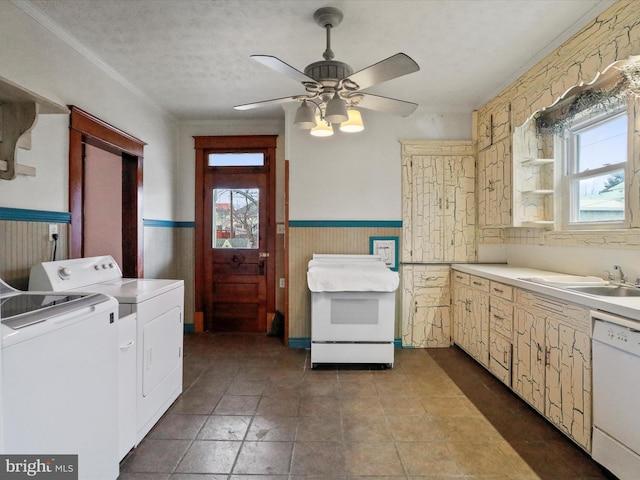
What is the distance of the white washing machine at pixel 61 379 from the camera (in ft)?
3.42

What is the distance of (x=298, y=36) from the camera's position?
2.25 metres

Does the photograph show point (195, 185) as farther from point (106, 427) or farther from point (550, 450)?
point (550, 450)

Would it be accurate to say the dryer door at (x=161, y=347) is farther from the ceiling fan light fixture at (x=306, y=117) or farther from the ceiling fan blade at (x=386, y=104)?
the ceiling fan blade at (x=386, y=104)

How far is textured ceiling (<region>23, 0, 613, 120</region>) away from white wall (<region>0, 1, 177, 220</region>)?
11 centimetres

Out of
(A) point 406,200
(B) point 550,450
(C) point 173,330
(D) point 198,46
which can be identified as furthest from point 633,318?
(D) point 198,46

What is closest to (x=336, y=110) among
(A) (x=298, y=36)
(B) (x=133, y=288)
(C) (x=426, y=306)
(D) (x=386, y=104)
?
(D) (x=386, y=104)

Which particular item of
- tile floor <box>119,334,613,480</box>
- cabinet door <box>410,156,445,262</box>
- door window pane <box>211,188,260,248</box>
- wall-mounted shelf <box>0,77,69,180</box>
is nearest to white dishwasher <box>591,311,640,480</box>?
tile floor <box>119,334,613,480</box>

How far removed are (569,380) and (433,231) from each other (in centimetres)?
189

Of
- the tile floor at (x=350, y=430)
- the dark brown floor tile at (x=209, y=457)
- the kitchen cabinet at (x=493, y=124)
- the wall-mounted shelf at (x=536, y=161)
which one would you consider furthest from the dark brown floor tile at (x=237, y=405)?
the kitchen cabinet at (x=493, y=124)

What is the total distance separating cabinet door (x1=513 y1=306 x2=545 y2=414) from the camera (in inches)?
82.4

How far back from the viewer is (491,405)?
7.69 feet

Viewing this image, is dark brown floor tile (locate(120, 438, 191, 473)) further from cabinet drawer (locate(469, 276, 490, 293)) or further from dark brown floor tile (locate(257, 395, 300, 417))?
cabinet drawer (locate(469, 276, 490, 293))

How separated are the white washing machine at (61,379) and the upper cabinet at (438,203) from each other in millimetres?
2762

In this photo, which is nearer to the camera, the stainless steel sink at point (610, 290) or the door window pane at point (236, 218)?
the stainless steel sink at point (610, 290)
